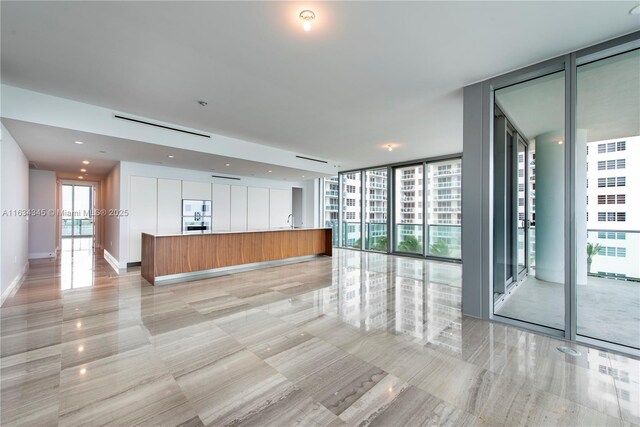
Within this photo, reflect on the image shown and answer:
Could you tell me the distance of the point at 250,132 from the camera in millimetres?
5340

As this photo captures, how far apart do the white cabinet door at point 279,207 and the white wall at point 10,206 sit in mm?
5790

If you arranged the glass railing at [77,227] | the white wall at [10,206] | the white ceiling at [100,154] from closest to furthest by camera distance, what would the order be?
the white wall at [10,206]
the white ceiling at [100,154]
the glass railing at [77,227]

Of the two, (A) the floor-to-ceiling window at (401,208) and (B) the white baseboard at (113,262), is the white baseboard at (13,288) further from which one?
(A) the floor-to-ceiling window at (401,208)

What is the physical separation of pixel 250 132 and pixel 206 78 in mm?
2078

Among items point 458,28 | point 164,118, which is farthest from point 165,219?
point 458,28

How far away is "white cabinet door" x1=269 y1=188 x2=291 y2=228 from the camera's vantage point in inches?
367

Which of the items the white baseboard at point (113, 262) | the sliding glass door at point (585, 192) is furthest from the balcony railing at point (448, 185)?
the white baseboard at point (113, 262)

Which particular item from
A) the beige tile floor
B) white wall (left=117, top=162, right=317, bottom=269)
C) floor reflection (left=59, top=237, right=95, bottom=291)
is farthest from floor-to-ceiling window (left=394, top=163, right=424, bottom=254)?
floor reflection (left=59, top=237, right=95, bottom=291)

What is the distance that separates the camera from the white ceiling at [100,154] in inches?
162

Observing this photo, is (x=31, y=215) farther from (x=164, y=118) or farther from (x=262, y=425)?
(x=262, y=425)

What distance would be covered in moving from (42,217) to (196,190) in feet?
15.6

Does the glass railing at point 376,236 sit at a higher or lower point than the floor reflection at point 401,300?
higher

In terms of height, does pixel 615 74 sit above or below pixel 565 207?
above

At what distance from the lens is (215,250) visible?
563 centimetres
